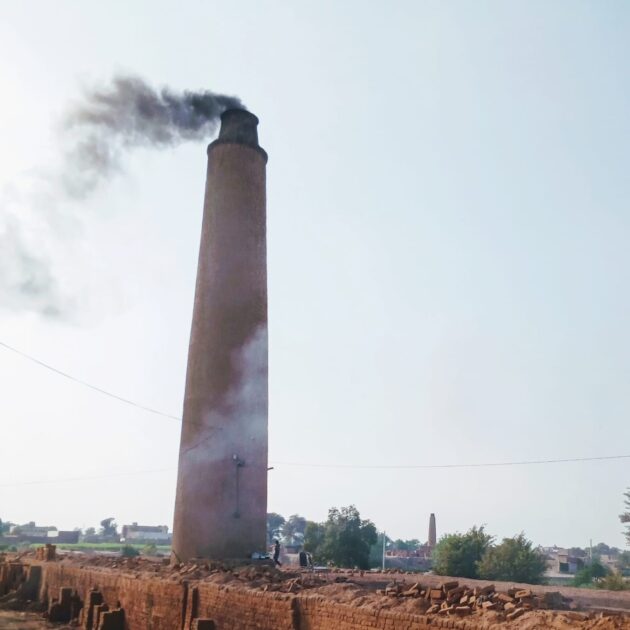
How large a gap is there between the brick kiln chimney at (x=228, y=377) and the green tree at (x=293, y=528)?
53.0 metres

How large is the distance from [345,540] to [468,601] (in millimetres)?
20679

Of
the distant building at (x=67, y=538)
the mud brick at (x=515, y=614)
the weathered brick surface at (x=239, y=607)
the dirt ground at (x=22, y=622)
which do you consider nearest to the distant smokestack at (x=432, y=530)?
the dirt ground at (x=22, y=622)

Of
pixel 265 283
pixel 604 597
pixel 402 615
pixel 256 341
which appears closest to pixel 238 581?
pixel 402 615

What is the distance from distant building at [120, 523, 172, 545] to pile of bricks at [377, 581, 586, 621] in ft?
295

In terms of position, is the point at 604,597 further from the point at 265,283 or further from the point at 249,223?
the point at 249,223

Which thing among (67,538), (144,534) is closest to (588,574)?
(67,538)

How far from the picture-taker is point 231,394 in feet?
59.5

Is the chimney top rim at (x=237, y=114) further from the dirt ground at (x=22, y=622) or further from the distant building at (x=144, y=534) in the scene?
the distant building at (x=144, y=534)

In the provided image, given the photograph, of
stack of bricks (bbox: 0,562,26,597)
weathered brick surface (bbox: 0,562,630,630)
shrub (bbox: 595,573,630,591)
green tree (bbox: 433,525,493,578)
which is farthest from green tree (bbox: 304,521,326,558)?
weathered brick surface (bbox: 0,562,630,630)

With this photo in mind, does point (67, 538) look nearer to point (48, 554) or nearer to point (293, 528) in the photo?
point (293, 528)

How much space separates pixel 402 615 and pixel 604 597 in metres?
8.04

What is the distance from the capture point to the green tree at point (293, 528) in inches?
2778

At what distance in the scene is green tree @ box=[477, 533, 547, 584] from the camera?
23906 millimetres

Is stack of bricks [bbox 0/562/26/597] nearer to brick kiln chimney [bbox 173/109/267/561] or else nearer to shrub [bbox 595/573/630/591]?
brick kiln chimney [bbox 173/109/267/561]
